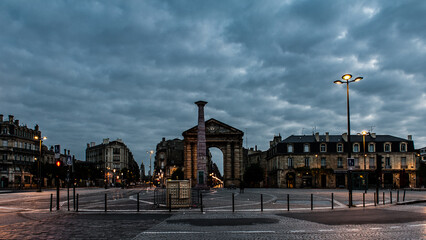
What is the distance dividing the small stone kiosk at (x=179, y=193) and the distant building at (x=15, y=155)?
6866cm

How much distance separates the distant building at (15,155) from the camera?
81062mm

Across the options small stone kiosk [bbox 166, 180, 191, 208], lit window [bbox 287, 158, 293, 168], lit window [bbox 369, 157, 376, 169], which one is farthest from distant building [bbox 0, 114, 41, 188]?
lit window [bbox 369, 157, 376, 169]

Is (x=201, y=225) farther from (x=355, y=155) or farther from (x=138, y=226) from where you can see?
(x=355, y=155)

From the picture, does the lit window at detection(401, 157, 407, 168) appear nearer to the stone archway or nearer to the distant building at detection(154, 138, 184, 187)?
the stone archway

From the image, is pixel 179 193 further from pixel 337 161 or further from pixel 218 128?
pixel 218 128

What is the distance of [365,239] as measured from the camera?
33.5ft

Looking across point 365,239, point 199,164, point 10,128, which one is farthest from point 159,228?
point 10,128

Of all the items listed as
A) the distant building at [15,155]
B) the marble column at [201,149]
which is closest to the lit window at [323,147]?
the marble column at [201,149]

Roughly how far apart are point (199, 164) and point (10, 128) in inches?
2120

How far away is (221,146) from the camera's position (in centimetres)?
9456

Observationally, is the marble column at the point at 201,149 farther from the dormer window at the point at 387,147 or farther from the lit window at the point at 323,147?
the dormer window at the point at 387,147

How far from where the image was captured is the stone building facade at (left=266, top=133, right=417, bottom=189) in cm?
7450

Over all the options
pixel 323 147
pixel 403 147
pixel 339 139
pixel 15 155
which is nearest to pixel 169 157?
pixel 15 155

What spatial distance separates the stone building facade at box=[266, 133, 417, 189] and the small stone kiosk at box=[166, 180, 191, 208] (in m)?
59.3
